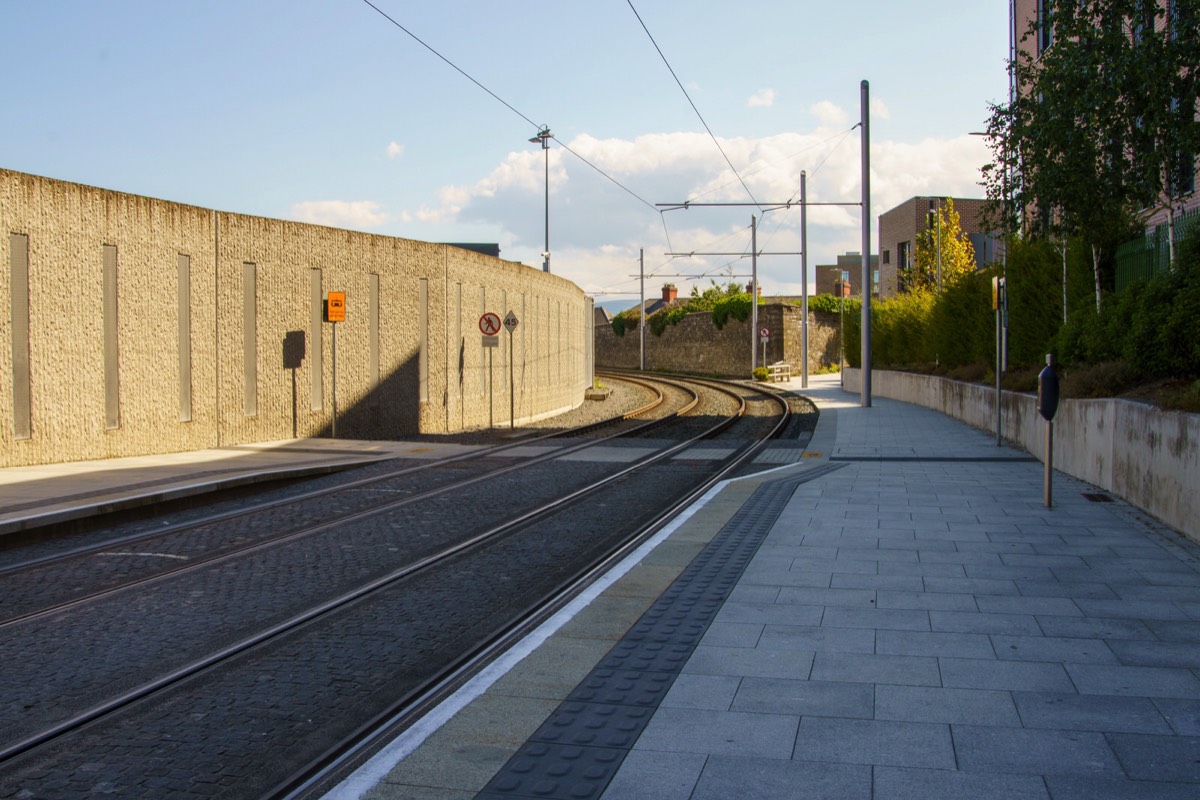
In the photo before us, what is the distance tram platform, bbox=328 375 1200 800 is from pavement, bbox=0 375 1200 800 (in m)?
0.01

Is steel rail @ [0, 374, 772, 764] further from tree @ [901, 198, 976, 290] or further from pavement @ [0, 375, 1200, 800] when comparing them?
tree @ [901, 198, 976, 290]

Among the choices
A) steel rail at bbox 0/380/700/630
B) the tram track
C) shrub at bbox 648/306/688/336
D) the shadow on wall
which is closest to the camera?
the tram track

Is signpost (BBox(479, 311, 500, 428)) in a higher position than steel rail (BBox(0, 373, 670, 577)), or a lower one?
higher

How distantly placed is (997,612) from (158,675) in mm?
4680

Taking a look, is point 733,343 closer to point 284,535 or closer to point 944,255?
point 944,255

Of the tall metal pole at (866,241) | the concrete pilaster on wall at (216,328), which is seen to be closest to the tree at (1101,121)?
the concrete pilaster on wall at (216,328)

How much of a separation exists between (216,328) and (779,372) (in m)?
38.5

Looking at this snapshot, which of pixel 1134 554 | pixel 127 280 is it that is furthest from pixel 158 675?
pixel 127 280

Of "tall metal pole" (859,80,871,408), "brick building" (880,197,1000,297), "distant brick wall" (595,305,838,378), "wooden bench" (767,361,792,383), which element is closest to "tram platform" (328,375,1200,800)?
"tall metal pole" (859,80,871,408)

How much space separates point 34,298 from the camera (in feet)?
45.2

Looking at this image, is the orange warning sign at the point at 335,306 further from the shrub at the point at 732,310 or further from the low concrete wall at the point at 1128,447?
the shrub at the point at 732,310

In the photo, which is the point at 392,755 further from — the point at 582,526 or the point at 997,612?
the point at 582,526

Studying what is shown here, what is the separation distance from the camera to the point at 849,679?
16.8 feet

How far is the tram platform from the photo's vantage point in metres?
3.93
